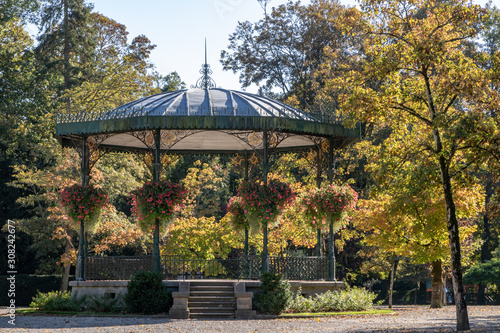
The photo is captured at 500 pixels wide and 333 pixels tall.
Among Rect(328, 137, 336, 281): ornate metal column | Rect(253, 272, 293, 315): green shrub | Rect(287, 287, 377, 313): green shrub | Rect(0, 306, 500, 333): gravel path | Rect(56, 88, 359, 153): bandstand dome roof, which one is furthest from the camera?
Rect(328, 137, 336, 281): ornate metal column

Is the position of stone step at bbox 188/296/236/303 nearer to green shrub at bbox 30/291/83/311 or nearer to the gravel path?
the gravel path

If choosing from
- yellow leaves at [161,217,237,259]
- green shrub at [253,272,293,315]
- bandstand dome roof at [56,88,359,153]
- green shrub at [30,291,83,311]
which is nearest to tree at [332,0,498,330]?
bandstand dome roof at [56,88,359,153]

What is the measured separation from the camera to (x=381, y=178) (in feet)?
43.9

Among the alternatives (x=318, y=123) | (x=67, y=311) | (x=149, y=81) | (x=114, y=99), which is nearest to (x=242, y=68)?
(x=149, y=81)

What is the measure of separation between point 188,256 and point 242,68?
1780 cm

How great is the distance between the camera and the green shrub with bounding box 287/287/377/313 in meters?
15.8

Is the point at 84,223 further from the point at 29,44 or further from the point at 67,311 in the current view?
the point at 29,44

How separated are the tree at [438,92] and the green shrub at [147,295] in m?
6.65

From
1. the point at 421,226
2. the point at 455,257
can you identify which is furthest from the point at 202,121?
the point at 421,226

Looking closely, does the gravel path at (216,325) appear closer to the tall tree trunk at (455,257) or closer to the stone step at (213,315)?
the tall tree trunk at (455,257)

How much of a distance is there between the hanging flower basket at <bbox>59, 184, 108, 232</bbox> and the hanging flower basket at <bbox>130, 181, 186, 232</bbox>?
4.62ft

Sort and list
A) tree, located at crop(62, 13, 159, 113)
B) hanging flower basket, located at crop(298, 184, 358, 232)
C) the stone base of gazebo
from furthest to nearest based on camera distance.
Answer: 1. tree, located at crop(62, 13, 159, 113)
2. hanging flower basket, located at crop(298, 184, 358, 232)
3. the stone base of gazebo

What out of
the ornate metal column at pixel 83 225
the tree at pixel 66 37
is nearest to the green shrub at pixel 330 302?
the ornate metal column at pixel 83 225

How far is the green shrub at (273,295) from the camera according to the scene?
49.9 ft
